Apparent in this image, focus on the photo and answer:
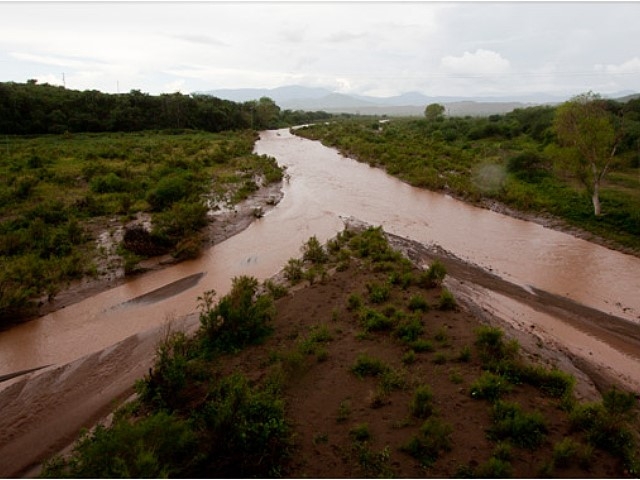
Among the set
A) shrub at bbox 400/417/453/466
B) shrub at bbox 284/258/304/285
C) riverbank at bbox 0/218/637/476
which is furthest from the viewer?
shrub at bbox 284/258/304/285

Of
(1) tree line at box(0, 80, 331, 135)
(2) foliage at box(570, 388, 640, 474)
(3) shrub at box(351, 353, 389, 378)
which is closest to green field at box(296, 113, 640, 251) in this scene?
(2) foliage at box(570, 388, 640, 474)

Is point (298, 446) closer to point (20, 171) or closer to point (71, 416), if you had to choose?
point (71, 416)

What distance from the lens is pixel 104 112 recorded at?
5862 cm

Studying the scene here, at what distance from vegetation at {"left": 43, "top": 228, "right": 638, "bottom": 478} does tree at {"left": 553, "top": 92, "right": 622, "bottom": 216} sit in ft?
43.9

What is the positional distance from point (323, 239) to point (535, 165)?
1769cm

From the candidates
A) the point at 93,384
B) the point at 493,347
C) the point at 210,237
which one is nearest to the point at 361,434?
the point at 493,347

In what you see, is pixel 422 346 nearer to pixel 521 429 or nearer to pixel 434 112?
pixel 521 429

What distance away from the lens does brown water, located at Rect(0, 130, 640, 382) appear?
36.0 feet

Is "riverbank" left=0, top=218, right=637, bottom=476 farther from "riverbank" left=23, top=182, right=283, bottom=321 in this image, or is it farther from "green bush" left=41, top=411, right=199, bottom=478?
"riverbank" left=23, top=182, right=283, bottom=321

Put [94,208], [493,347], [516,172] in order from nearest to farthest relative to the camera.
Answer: [493,347], [94,208], [516,172]

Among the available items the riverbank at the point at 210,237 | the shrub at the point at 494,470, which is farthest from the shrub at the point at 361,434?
the riverbank at the point at 210,237

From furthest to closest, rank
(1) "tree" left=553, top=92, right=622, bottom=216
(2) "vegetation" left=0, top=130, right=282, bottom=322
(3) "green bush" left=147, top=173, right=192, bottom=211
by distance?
(3) "green bush" left=147, top=173, right=192, bottom=211
(1) "tree" left=553, top=92, right=622, bottom=216
(2) "vegetation" left=0, top=130, right=282, bottom=322

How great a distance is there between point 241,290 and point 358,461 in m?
5.40

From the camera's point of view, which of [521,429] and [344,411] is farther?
[344,411]
